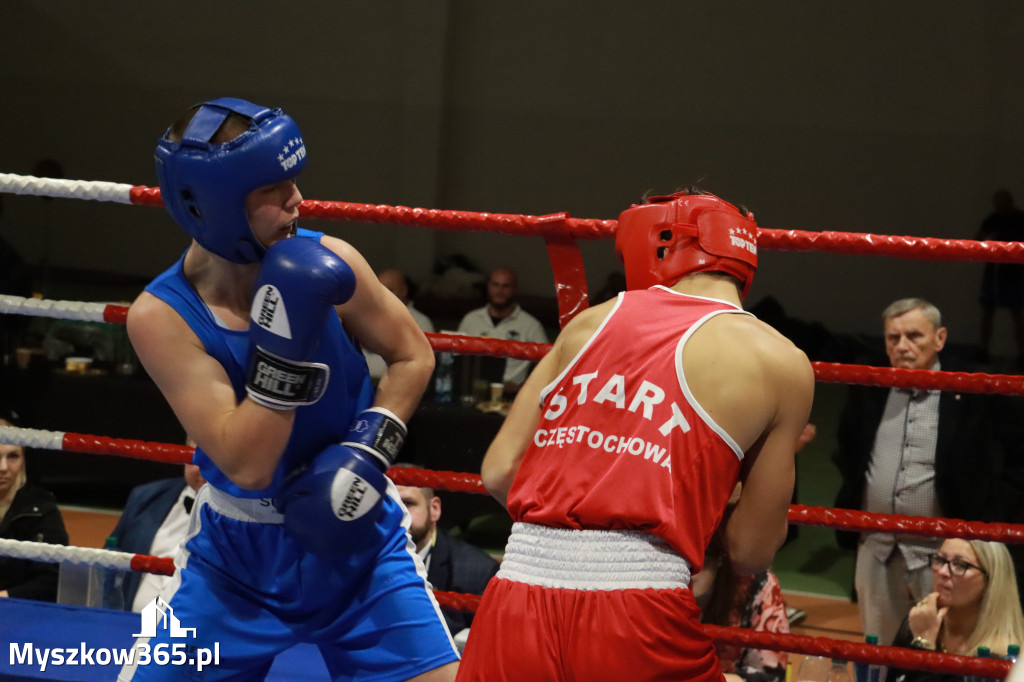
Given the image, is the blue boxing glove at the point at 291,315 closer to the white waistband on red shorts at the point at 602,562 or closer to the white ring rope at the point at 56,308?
the white waistband on red shorts at the point at 602,562

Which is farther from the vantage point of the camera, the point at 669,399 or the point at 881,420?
the point at 881,420

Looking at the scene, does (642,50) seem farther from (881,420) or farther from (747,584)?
(747,584)

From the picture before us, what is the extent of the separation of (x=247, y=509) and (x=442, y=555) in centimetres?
146

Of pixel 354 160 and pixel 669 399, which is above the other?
pixel 354 160

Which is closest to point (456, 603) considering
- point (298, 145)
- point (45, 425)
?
point (298, 145)

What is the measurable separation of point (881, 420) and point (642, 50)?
15.6ft

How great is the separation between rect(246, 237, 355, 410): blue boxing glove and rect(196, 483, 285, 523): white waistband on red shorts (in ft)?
0.74

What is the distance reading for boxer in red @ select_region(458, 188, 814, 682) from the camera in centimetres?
147

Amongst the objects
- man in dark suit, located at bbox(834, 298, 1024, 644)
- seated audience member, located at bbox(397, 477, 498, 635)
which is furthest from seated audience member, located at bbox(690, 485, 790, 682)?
man in dark suit, located at bbox(834, 298, 1024, 644)

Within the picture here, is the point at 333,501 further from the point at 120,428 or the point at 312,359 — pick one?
the point at 120,428

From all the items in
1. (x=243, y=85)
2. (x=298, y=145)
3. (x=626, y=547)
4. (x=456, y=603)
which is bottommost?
(x=456, y=603)

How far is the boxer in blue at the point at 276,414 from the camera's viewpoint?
160 cm

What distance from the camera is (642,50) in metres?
8.58
